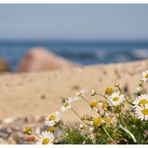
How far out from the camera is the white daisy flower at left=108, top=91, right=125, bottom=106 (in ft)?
7.84

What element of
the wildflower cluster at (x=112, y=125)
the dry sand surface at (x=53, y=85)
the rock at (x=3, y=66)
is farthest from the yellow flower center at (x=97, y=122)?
the rock at (x=3, y=66)

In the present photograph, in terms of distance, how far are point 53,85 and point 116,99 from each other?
4.40 metres

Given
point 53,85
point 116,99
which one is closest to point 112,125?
point 116,99

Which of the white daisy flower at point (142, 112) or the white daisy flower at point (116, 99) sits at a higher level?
the white daisy flower at point (116, 99)

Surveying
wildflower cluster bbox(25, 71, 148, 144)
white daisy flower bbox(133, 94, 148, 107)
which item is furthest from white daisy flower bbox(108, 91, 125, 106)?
white daisy flower bbox(133, 94, 148, 107)

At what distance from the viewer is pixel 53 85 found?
679 cm

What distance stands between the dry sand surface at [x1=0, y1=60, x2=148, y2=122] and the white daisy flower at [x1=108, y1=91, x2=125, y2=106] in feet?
9.78

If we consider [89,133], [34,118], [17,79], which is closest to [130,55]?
[17,79]

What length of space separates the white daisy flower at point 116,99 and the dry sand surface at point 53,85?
2.98 metres

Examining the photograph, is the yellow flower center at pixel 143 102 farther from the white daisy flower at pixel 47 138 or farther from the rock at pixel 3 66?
the rock at pixel 3 66

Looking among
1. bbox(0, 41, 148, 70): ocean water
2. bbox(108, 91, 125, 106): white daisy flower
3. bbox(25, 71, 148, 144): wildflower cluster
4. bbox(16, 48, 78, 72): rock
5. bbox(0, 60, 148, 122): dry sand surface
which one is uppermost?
bbox(0, 41, 148, 70): ocean water

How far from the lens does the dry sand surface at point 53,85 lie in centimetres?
604

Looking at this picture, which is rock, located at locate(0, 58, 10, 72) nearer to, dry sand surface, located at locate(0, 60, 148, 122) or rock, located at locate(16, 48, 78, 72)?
rock, located at locate(16, 48, 78, 72)

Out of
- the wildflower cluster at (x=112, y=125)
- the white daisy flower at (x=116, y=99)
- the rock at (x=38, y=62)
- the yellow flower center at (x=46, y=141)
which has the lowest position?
the yellow flower center at (x=46, y=141)
